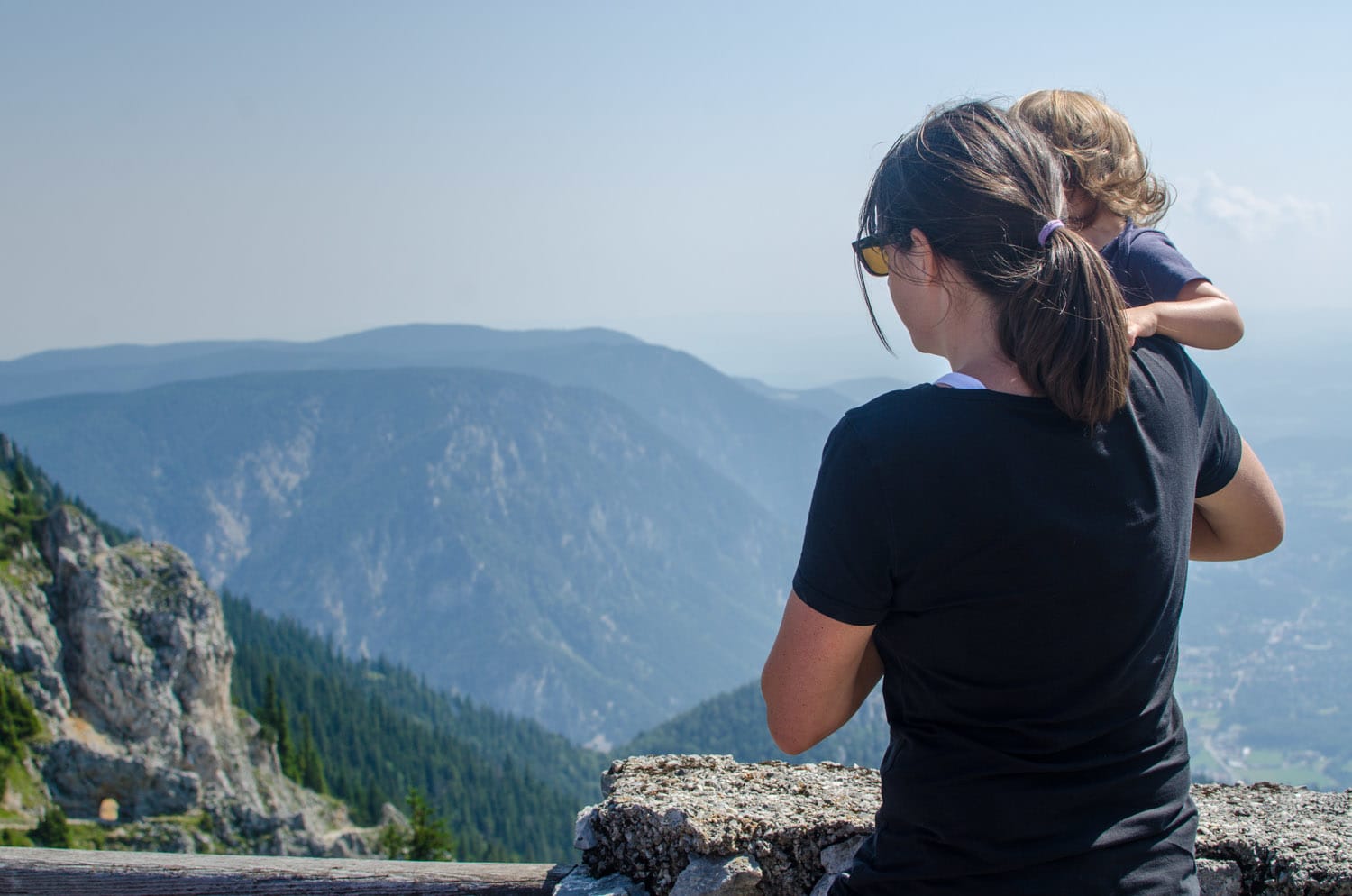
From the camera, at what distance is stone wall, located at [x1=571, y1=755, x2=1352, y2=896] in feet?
9.32

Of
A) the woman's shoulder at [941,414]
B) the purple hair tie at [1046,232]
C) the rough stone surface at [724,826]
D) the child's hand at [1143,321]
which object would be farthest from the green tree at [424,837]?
the purple hair tie at [1046,232]

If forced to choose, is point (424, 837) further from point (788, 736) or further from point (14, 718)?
point (788, 736)

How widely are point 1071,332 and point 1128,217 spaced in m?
0.81

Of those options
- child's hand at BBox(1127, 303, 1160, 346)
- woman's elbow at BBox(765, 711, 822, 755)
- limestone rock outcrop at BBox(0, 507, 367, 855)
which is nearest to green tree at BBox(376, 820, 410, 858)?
limestone rock outcrop at BBox(0, 507, 367, 855)

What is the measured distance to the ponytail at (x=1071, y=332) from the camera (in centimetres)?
203

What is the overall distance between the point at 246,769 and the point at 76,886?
309ft

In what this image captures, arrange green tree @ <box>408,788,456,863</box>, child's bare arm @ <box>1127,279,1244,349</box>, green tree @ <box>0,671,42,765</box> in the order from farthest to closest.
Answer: green tree @ <box>408,788,456,863</box>
green tree @ <box>0,671,42,765</box>
child's bare arm @ <box>1127,279,1244,349</box>

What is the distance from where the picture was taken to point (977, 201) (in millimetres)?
2160

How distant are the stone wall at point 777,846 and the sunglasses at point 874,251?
5.02ft

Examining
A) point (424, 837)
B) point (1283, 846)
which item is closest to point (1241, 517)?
point (1283, 846)

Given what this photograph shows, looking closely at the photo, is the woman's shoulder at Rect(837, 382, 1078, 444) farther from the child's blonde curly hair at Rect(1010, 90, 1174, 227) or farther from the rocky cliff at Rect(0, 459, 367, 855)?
the rocky cliff at Rect(0, 459, 367, 855)

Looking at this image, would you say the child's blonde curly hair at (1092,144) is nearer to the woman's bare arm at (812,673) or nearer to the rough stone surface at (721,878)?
the woman's bare arm at (812,673)

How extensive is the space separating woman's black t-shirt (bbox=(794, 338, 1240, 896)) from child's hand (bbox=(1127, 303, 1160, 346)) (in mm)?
292

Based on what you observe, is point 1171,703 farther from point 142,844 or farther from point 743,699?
point 743,699
